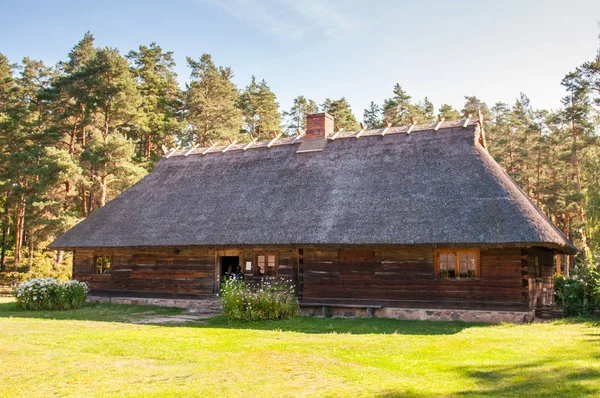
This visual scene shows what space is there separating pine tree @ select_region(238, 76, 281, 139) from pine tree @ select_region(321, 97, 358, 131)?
5243 millimetres

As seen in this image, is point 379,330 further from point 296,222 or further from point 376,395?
point 376,395

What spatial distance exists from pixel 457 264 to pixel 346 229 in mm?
3386

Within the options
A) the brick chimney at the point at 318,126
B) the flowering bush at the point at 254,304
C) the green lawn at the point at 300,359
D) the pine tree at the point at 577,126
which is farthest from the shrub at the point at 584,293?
the pine tree at the point at 577,126

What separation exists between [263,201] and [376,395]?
12942 millimetres

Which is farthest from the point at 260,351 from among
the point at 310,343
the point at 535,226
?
the point at 535,226

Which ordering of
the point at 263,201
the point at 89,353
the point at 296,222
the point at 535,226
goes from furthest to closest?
the point at 263,201 < the point at 296,222 < the point at 535,226 < the point at 89,353

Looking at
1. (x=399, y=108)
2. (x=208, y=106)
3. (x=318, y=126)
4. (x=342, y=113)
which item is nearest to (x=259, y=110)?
(x=342, y=113)

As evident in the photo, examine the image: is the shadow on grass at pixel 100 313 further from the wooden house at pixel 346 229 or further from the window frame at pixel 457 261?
the window frame at pixel 457 261

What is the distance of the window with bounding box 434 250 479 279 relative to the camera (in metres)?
16.4

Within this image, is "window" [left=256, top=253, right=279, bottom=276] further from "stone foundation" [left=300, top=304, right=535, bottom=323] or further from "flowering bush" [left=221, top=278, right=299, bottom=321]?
"flowering bush" [left=221, top=278, right=299, bottom=321]

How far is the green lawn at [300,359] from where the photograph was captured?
8.05m

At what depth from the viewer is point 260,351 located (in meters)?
11.0

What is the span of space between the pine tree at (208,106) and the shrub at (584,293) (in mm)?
29684

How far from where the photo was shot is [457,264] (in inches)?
656
